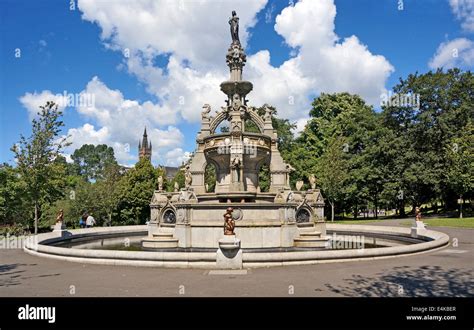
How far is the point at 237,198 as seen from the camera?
75.9 ft

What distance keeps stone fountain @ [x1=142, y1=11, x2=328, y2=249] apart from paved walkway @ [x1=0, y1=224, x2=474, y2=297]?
273cm

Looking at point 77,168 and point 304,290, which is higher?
point 77,168

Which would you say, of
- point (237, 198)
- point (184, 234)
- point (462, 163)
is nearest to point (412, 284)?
point (184, 234)

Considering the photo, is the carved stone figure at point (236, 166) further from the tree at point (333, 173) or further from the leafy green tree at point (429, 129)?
the leafy green tree at point (429, 129)

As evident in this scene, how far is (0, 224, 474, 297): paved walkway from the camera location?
382 inches

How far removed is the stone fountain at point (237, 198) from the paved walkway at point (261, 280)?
8.94 ft

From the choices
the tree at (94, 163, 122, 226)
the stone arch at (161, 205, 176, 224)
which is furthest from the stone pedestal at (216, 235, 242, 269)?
the tree at (94, 163, 122, 226)

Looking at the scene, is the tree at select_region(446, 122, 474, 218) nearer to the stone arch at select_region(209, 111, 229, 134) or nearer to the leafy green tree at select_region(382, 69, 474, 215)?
the leafy green tree at select_region(382, 69, 474, 215)

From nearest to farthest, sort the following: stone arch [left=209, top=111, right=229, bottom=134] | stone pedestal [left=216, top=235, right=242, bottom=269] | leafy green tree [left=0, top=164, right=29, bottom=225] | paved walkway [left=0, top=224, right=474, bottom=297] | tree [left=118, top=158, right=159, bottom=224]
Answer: paved walkway [left=0, top=224, right=474, bottom=297] < stone pedestal [left=216, top=235, right=242, bottom=269] < stone arch [left=209, top=111, right=229, bottom=134] < leafy green tree [left=0, top=164, right=29, bottom=225] < tree [left=118, top=158, right=159, bottom=224]
